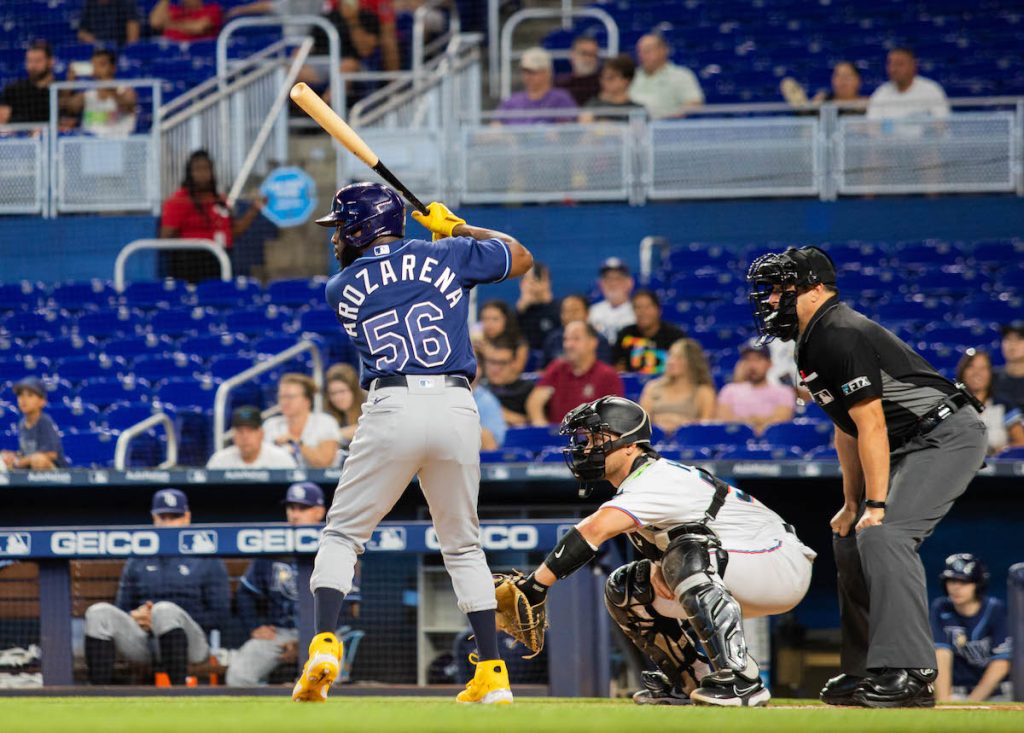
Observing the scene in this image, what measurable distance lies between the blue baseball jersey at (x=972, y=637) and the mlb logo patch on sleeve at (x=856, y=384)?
10.6 feet

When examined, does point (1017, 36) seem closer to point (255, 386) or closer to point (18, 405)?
point (255, 386)

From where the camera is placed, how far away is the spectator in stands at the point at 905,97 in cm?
1190

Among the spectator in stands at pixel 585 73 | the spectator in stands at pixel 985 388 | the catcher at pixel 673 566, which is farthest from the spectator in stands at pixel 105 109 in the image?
the catcher at pixel 673 566

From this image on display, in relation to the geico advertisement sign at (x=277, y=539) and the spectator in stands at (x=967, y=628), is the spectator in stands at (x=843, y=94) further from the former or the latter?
the geico advertisement sign at (x=277, y=539)

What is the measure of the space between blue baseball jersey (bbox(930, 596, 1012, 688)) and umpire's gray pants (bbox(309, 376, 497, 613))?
11.9 feet

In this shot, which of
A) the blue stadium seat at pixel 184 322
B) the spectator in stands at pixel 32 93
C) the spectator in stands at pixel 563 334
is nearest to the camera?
the spectator in stands at pixel 563 334

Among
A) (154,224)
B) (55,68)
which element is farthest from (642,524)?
(55,68)

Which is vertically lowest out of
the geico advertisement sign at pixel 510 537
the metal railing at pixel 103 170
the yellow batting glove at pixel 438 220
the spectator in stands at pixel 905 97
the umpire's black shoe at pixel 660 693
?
the umpire's black shoe at pixel 660 693

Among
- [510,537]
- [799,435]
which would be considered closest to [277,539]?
[510,537]

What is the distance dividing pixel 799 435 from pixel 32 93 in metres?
7.61

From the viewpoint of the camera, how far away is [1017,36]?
1336 cm

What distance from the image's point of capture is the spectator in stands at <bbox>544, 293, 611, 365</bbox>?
33.8 ft

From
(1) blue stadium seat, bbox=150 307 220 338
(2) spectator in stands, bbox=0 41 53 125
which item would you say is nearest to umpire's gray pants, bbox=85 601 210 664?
(1) blue stadium seat, bbox=150 307 220 338

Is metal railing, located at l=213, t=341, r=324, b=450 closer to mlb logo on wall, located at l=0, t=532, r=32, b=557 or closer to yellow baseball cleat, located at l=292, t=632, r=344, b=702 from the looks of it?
mlb logo on wall, located at l=0, t=532, r=32, b=557
